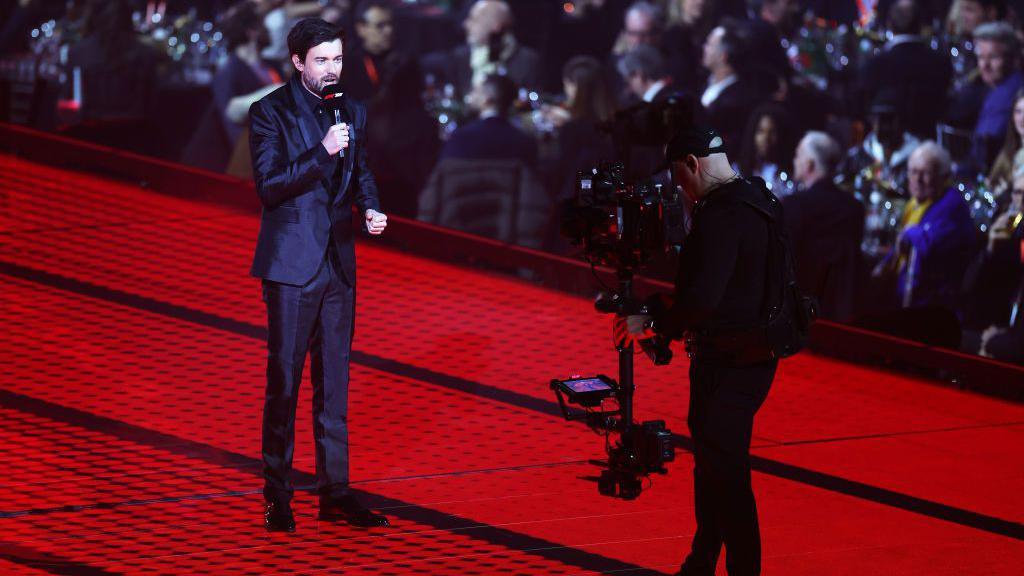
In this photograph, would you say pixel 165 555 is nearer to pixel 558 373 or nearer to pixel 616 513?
pixel 616 513

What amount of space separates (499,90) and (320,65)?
4395 mm

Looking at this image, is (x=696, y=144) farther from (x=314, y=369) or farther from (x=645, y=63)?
(x=645, y=63)

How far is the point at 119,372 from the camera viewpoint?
20.9 ft

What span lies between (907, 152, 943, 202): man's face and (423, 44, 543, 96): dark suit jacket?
324 cm

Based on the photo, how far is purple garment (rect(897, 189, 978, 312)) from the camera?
314 inches

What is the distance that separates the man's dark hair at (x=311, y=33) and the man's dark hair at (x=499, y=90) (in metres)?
4.30

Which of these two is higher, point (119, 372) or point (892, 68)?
point (892, 68)

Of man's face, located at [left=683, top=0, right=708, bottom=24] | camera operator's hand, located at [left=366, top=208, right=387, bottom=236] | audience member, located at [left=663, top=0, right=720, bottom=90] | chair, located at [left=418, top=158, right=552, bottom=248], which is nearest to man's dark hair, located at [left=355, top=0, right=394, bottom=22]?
audience member, located at [left=663, top=0, right=720, bottom=90]

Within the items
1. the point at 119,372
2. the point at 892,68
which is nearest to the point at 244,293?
the point at 119,372

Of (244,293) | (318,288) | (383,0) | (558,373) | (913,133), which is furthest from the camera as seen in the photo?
(383,0)

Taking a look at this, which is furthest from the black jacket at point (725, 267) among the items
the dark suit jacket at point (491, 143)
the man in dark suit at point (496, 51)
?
the man in dark suit at point (496, 51)

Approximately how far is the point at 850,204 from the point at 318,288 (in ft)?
13.2

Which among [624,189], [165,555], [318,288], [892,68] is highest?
[892,68]

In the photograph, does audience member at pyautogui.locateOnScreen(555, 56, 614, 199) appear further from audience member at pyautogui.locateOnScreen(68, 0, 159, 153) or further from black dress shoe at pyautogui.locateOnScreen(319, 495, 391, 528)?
black dress shoe at pyautogui.locateOnScreen(319, 495, 391, 528)
